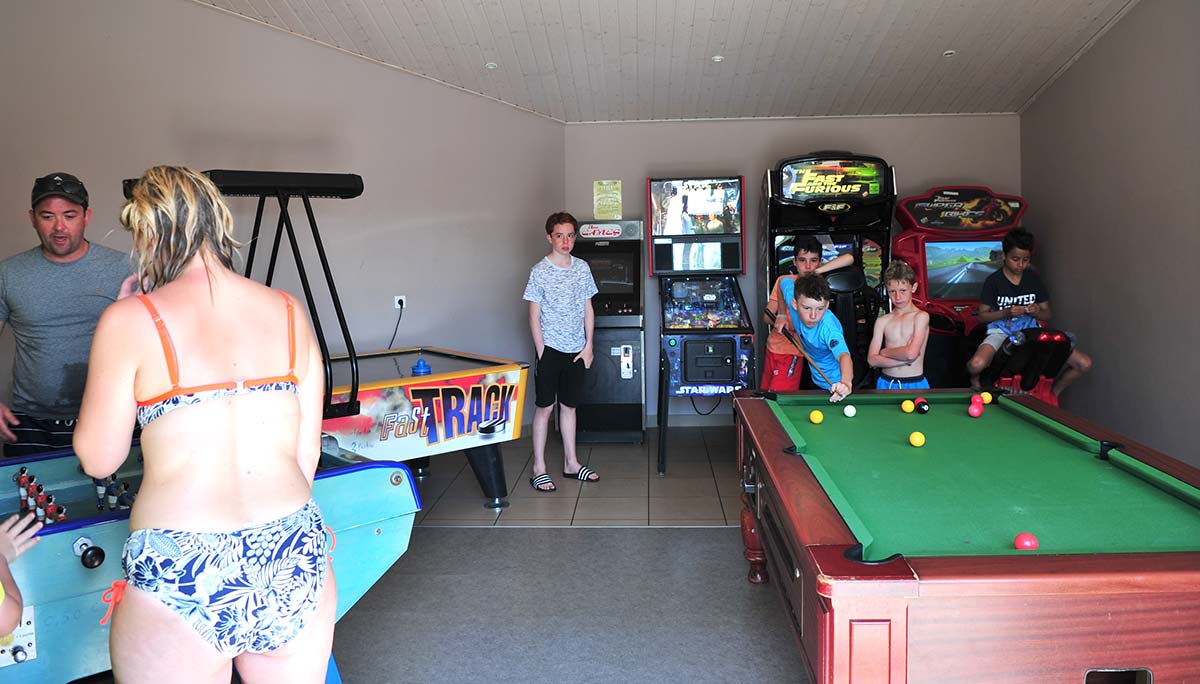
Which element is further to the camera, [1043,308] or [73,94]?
[1043,308]

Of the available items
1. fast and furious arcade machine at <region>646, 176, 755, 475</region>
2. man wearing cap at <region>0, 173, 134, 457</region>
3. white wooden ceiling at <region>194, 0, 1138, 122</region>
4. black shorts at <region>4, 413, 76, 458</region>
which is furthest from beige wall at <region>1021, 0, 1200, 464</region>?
black shorts at <region>4, 413, 76, 458</region>

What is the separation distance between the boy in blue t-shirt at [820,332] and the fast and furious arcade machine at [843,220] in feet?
4.20

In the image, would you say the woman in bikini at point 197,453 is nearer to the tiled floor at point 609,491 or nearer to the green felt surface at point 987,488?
the green felt surface at point 987,488

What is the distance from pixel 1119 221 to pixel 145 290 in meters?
4.45

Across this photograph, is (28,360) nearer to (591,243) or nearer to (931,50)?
(591,243)

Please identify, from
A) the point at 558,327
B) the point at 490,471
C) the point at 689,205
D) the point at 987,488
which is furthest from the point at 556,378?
the point at 987,488

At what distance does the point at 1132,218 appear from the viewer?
402 cm

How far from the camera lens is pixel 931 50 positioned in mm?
4457

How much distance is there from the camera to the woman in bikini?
4.16ft

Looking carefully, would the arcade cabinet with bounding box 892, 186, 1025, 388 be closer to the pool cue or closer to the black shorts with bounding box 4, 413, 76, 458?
the pool cue

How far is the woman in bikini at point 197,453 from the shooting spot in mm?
1267

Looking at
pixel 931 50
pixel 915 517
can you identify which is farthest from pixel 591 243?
pixel 915 517

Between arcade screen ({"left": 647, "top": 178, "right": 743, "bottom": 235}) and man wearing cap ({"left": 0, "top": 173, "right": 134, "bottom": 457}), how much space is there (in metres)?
3.11

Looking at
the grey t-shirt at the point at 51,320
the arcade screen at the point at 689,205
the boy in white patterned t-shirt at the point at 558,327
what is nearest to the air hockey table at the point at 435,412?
the boy in white patterned t-shirt at the point at 558,327
